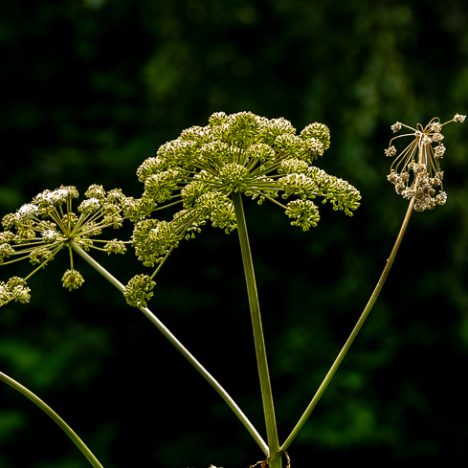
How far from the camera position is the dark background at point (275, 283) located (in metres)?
12.0

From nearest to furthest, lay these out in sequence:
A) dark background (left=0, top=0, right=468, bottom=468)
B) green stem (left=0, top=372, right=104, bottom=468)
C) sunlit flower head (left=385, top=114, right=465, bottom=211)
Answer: green stem (left=0, top=372, right=104, bottom=468)
sunlit flower head (left=385, top=114, right=465, bottom=211)
dark background (left=0, top=0, right=468, bottom=468)

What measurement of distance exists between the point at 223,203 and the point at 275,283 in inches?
457

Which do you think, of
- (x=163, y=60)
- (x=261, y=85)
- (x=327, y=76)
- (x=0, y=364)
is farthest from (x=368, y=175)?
(x=0, y=364)

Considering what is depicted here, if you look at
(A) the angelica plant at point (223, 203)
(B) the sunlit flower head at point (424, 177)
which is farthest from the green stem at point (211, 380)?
(B) the sunlit flower head at point (424, 177)

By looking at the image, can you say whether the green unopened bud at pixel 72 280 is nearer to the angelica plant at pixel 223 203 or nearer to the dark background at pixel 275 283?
the angelica plant at pixel 223 203

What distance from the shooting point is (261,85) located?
13578 millimetres

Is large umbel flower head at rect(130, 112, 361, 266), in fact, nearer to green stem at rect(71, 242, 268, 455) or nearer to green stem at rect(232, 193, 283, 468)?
green stem at rect(232, 193, 283, 468)

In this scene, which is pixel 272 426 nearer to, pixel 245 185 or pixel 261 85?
pixel 245 185

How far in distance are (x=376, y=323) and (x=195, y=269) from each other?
2.99 metres

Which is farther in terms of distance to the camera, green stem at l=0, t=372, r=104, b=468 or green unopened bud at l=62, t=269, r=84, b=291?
green unopened bud at l=62, t=269, r=84, b=291

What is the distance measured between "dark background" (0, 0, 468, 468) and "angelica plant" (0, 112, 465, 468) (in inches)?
356

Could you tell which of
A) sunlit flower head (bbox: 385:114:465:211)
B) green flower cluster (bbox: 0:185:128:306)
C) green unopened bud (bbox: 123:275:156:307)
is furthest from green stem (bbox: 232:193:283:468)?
sunlit flower head (bbox: 385:114:465:211)

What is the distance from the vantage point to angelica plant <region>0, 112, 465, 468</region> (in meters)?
2.19

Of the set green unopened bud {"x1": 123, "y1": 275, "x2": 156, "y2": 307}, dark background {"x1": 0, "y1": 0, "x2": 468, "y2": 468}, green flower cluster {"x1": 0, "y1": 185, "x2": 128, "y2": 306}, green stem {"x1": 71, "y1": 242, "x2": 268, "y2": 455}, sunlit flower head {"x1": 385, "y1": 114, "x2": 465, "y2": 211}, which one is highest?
dark background {"x1": 0, "y1": 0, "x2": 468, "y2": 468}
